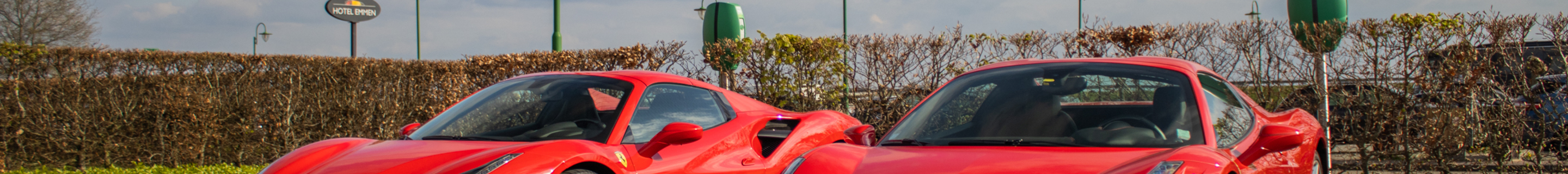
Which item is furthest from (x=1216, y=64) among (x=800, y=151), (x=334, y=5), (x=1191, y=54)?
(x=334, y=5)

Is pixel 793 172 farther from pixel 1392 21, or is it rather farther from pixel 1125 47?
pixel 1125 47

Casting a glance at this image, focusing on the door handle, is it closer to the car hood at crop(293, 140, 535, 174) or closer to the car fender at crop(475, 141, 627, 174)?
the car fender at crop(475, 141, 627, 174)

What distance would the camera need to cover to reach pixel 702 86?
4648mm

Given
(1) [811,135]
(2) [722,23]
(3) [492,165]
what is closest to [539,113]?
(3) [492,165]

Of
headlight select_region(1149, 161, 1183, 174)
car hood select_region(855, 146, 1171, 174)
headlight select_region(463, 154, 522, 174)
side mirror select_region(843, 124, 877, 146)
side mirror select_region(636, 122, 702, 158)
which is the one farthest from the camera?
side mirror select_region(636, 122, 702, 158)

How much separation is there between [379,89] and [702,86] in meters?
4.82

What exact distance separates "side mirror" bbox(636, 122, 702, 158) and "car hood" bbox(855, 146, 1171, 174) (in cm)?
89

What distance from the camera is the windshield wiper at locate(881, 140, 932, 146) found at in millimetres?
3270

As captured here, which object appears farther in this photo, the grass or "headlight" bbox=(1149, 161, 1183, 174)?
the grass

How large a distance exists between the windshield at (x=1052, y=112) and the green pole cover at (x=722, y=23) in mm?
5704

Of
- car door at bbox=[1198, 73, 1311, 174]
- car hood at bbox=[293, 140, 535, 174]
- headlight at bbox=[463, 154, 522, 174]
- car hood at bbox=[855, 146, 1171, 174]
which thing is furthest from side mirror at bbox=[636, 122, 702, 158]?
car door at bbox=[1198, 73, 1311, 174]

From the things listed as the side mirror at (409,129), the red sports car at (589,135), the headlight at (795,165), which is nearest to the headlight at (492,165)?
the red sports car at (589,135)

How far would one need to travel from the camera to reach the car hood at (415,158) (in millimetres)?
3328

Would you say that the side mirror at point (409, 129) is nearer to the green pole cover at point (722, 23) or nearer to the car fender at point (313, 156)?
the car fender at point (313, 156)
